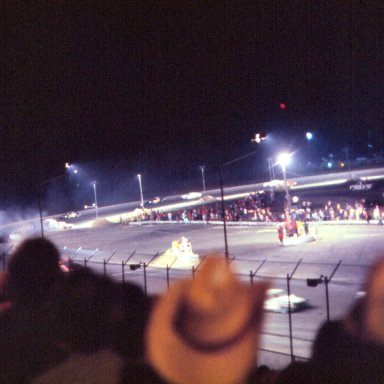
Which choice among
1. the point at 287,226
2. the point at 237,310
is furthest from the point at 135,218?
the point at 237,310

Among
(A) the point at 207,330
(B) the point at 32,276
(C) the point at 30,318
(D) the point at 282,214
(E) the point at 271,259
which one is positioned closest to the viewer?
(A) the point at 207,330

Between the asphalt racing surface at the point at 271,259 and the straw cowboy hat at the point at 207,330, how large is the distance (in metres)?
0.66

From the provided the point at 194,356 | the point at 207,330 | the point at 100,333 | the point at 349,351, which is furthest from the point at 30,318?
the point at 349,351

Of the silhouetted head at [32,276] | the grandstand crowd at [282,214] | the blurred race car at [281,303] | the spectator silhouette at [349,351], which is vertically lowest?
the spectator silhouette at [349,351]

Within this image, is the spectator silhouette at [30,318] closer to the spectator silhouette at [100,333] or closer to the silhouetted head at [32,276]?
the silhouetted head at [32,276]

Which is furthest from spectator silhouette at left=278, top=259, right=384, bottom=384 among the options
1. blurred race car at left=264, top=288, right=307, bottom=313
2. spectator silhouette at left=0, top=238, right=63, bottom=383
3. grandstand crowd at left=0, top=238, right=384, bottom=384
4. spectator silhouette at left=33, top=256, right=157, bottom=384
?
spectator silhouette at left=0, top=238, right=63, bottom=383

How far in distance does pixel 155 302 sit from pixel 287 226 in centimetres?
1785

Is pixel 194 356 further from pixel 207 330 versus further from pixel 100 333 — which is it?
pixel 100 333

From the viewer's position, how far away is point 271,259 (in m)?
29.0

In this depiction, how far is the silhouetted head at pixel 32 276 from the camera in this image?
1973 cm

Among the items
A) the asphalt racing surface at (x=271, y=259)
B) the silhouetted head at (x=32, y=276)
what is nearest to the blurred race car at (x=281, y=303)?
the asphalt racing surface at (x=271, y=259)

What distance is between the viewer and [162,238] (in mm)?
43719

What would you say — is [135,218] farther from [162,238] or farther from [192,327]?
[192,327]

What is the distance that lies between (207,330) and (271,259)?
48.4 ft
